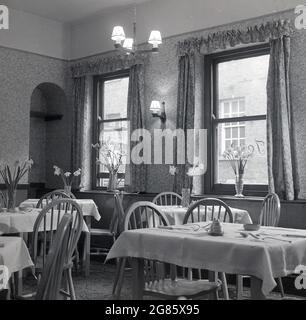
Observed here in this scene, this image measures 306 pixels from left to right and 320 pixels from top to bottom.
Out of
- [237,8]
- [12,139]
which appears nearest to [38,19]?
[12,139]

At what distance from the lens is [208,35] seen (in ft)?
20.5

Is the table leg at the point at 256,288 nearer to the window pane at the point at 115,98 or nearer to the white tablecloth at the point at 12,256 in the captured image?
the white tablecloth at the point at 12,256

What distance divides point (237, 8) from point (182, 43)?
Result: 2.75 feet

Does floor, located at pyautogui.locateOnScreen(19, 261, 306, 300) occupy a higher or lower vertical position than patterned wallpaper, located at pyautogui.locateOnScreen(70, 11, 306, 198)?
lower

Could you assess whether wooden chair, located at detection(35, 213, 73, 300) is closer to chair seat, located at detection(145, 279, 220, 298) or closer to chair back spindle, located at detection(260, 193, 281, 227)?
chair seat, located at detection(145, 279, 220, 298)

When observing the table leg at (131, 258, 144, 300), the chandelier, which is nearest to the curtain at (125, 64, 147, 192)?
the chandelier

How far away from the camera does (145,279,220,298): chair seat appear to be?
269 centimetres

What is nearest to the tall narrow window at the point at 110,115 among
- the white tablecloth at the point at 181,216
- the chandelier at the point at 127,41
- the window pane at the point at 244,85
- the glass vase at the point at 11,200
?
the chandelier at the point at 127,41

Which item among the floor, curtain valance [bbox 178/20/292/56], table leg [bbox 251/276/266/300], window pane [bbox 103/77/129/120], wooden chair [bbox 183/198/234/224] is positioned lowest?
the floor

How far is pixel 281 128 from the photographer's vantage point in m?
5.40

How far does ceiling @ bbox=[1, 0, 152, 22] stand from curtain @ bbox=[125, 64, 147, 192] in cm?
101

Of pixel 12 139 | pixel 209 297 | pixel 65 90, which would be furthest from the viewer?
pixel 65 90

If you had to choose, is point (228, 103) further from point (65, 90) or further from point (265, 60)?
point (65, 90)

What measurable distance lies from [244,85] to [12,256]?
425 centimetres
